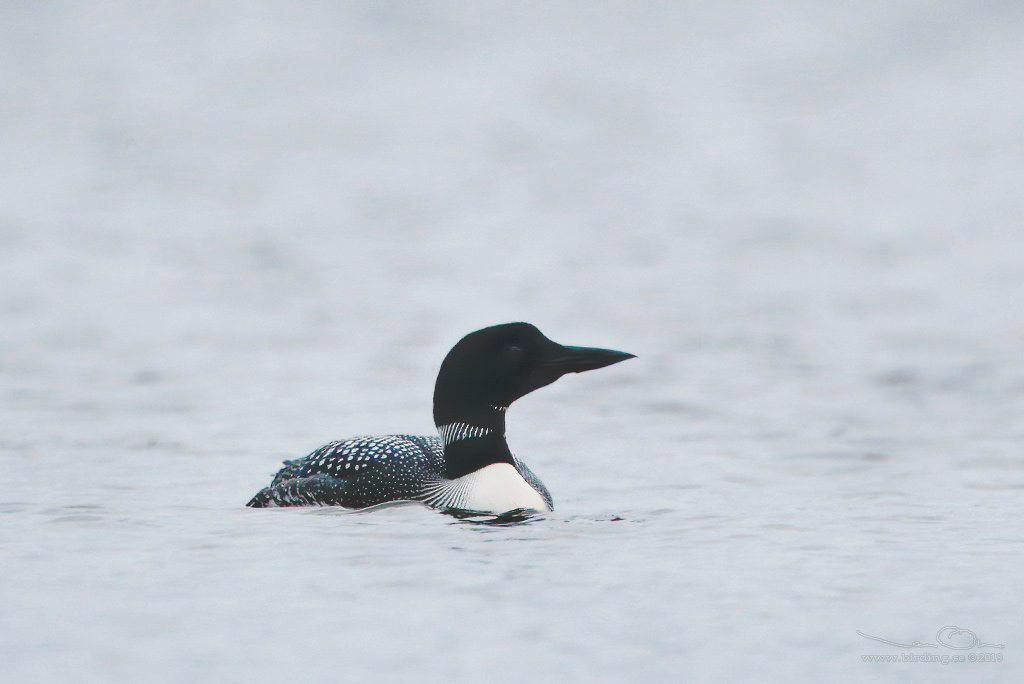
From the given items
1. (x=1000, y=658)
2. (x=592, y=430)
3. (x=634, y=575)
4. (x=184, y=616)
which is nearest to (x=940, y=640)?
(x=1000, y=658)

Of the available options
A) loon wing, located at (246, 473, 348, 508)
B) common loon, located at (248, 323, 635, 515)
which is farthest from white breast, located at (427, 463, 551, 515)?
loon wing, located at (246, 473, 348, 508)

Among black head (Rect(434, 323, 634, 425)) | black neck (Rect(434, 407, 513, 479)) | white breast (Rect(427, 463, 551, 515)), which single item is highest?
black head (Rect(434, 323, 634, 425))

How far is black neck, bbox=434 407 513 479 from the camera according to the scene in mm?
5211

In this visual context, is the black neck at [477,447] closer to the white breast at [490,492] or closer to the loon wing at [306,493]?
the white breast at [490,492]

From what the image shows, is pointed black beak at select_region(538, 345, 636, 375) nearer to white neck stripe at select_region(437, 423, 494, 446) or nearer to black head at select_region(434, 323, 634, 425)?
black head at select_region(434, 323, 634, 425)

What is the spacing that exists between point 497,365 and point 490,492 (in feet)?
1.51

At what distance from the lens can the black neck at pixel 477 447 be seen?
5.21 metres

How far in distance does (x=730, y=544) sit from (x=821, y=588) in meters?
0.63

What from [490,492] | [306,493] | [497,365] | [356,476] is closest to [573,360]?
[497,365]

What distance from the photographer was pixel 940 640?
11.0 feet

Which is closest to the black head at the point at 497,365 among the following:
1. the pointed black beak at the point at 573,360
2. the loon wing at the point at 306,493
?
the pointed black beak at the point at 573,360

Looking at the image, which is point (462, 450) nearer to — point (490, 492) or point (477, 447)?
point (477, 447)

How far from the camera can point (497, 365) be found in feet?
17.2

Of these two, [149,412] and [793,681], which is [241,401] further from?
[793,681]
